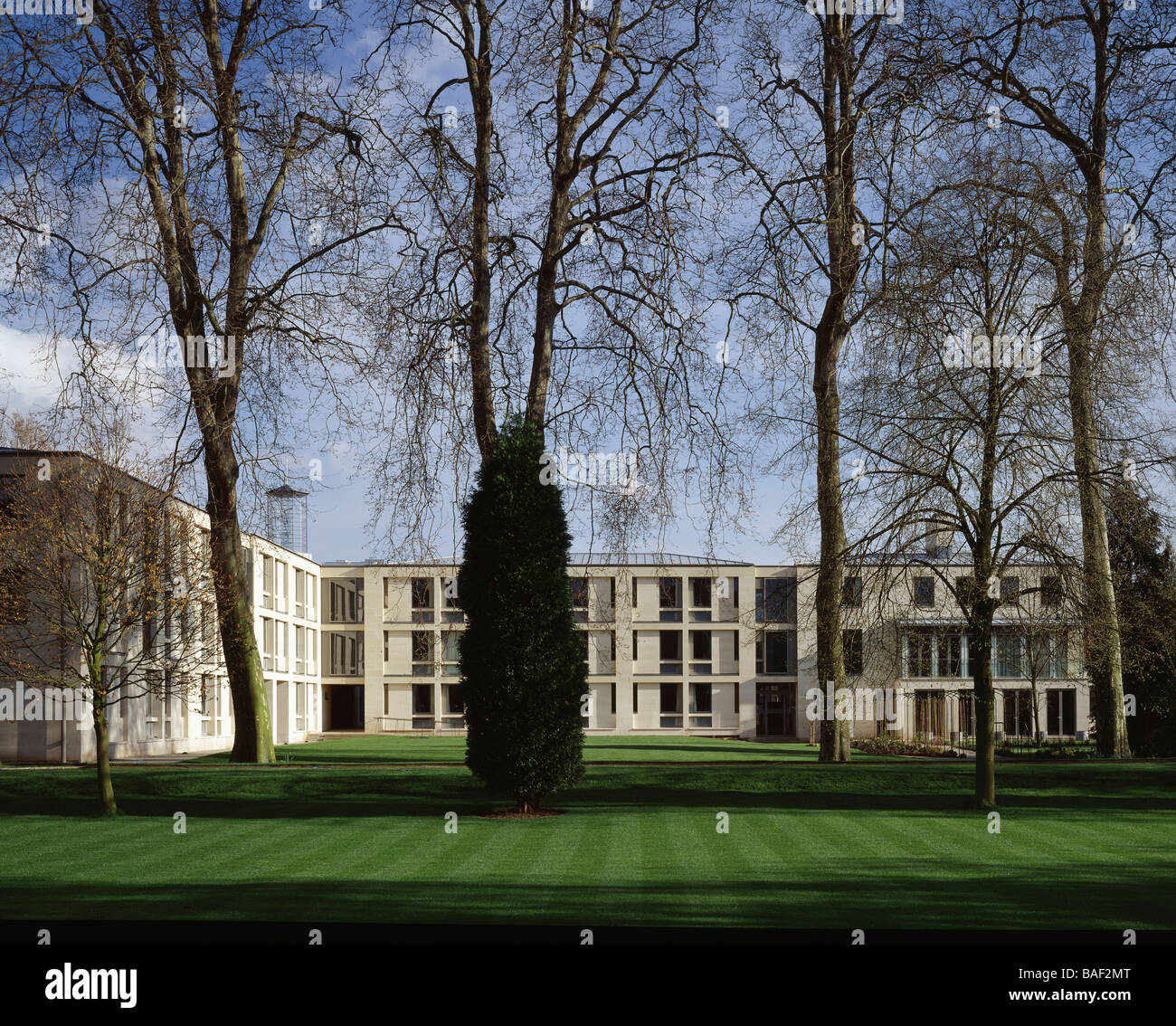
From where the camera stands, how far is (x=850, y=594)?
1909 centimetres

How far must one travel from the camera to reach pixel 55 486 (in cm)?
2127

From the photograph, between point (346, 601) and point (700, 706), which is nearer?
point (700, 706)

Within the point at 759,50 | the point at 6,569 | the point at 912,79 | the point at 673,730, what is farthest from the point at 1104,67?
the point at 673,730

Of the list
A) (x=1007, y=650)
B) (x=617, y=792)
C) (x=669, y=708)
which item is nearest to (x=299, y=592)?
(x=669, y=708)

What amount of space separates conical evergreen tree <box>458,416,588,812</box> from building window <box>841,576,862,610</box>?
429 centimetres

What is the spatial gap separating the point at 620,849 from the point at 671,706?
171 ft

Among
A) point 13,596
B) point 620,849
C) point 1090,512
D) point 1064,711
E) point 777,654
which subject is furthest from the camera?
point 777,654

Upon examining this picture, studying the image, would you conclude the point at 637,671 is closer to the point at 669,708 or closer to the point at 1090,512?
the point at 669,708

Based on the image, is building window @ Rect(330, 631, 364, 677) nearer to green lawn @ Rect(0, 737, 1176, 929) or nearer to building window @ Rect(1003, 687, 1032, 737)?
building window @ Rect(1003, 687, 1032, 737)

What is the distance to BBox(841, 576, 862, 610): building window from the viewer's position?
18.3m

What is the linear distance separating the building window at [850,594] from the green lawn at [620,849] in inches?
126

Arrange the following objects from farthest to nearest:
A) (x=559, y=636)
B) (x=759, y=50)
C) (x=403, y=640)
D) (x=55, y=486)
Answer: (x=403, y=640) → (x=759, y=50) → (x=55, y=486) → (x=559, y=636)
